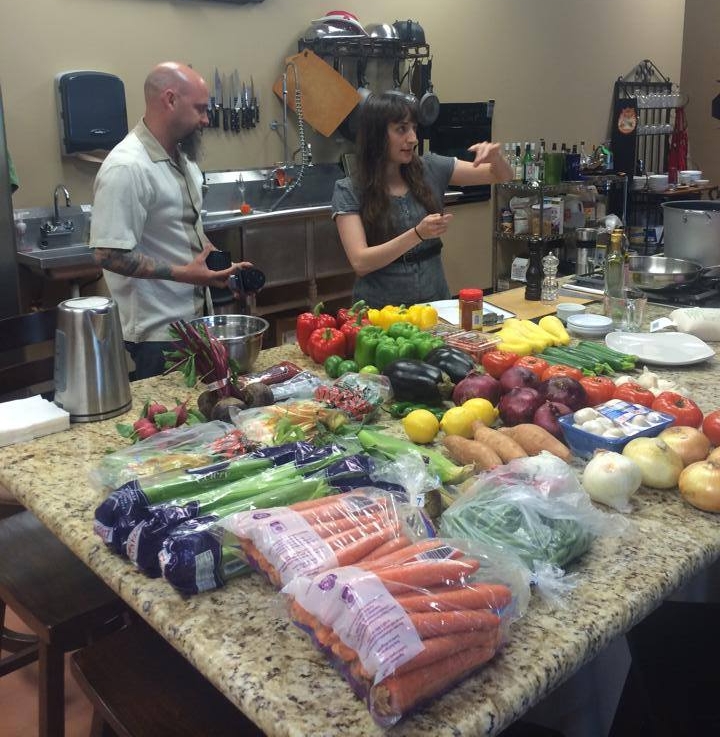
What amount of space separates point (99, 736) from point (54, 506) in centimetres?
54

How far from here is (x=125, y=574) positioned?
133cm

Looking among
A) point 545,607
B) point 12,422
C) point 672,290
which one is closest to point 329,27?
point 672,290

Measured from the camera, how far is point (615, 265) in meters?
2.87

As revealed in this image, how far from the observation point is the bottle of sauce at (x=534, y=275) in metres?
3.12

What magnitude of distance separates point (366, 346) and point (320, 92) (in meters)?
3.80

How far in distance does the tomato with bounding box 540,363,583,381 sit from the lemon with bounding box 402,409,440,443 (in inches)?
13.5

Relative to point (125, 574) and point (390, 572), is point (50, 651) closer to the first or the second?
point (125, 574)

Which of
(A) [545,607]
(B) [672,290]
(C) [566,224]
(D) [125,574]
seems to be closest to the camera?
(A) [545,607]

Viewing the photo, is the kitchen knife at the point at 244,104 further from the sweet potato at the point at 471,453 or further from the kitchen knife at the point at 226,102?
the sweet potato at the point at 471,453

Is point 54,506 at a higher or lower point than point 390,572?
lower

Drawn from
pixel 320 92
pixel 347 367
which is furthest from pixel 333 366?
pixel 320 92

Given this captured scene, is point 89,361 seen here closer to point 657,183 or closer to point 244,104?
point 244,104

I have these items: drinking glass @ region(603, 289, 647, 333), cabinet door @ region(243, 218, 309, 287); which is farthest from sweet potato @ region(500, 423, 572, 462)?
cabinet door @ region(243, 218, 309, 287)

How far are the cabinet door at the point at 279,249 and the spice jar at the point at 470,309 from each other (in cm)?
230
